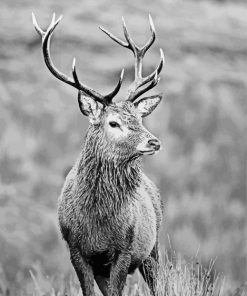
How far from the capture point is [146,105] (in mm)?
6625

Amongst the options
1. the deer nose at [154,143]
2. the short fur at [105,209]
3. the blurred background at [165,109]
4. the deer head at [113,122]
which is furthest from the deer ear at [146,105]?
the blurred background at [165,109]

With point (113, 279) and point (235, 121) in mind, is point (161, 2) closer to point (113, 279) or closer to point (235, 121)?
point (235, 121)

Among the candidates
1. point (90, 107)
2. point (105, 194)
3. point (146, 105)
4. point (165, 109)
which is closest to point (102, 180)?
point (105, 194)

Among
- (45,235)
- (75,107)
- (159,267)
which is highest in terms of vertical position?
(75,107)

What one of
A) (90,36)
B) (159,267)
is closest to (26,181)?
(90,36)

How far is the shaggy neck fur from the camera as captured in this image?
6.41 meters

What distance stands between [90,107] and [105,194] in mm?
A: 656

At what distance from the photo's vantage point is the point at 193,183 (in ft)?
41.0

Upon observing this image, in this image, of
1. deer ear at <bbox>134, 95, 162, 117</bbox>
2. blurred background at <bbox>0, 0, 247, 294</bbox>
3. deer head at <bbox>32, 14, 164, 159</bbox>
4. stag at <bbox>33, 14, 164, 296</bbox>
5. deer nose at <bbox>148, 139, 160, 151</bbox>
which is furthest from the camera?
blurred background at <bbox>0, 0, 247, 294</bbox>

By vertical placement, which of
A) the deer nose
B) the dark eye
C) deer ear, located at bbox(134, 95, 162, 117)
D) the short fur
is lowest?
the short fur

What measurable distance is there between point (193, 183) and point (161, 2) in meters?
3.13

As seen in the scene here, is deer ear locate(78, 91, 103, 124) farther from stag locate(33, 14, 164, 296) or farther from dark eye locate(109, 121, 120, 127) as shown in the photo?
dark eye locate(109, 121, 120, 127)

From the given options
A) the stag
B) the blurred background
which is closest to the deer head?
the stag

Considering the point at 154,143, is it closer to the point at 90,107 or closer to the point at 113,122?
the point at 113,122
